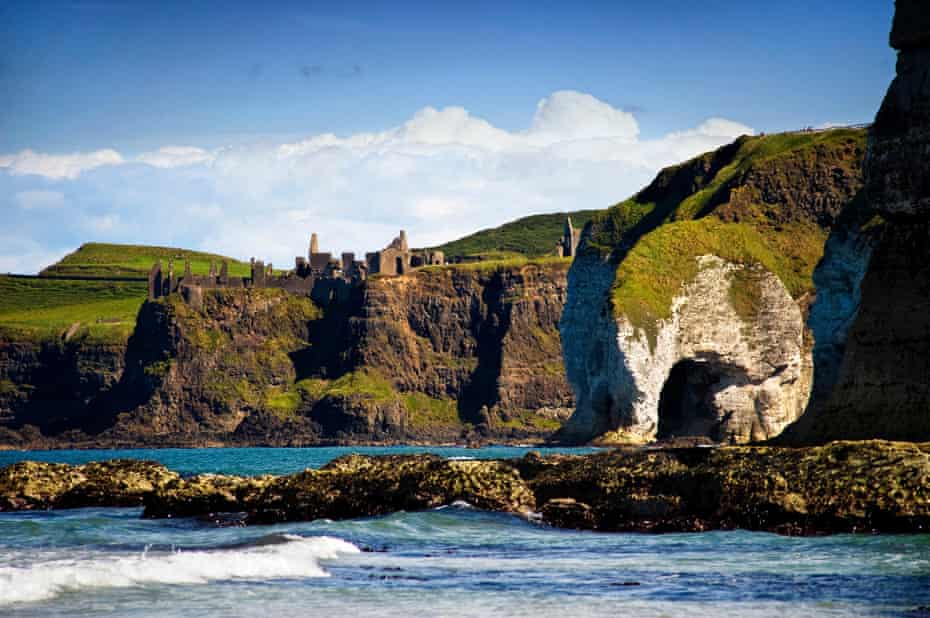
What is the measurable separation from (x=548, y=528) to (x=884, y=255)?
17.8 meters

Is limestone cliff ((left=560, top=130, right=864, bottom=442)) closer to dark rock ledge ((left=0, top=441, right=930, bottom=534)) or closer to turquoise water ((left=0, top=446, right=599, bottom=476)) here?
turquoise water ((left=0, top=446, right=599, bottom=476))

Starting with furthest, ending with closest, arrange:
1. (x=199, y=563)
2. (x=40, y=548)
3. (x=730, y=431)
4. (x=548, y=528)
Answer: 1. (x=730, y=431)
2. (x=548, y=528)
3. (x=40, y=548)
4. (x=199, y=563)

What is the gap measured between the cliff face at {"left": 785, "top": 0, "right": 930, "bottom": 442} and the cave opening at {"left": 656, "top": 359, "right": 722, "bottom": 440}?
68.0 metres

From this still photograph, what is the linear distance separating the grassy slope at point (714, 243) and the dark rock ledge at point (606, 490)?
74.3m

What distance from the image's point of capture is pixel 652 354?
112 meters

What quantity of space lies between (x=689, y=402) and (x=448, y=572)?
97850mm

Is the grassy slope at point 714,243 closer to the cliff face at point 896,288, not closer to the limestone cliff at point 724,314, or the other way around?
the limestone cliff at point 724,314

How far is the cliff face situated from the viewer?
4093 centimetres

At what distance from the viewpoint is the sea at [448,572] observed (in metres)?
20.9

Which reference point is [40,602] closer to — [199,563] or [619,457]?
[199,563]

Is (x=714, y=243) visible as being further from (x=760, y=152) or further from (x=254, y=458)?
(x=254, y=458)

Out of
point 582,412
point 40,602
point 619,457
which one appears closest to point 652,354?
point 582,412

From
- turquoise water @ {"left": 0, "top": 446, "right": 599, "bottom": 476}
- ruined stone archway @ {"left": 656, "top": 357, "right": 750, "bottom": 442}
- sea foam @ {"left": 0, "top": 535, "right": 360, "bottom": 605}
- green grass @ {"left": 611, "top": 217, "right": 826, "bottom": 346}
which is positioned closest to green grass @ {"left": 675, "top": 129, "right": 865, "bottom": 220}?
green grass @ {"left": 611, "top": 217, "right": 826, "bottom": 346}

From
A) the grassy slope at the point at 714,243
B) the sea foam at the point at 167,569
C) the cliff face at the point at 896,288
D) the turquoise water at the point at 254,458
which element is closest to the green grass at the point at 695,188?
the grassy slope at the point at 714,243
